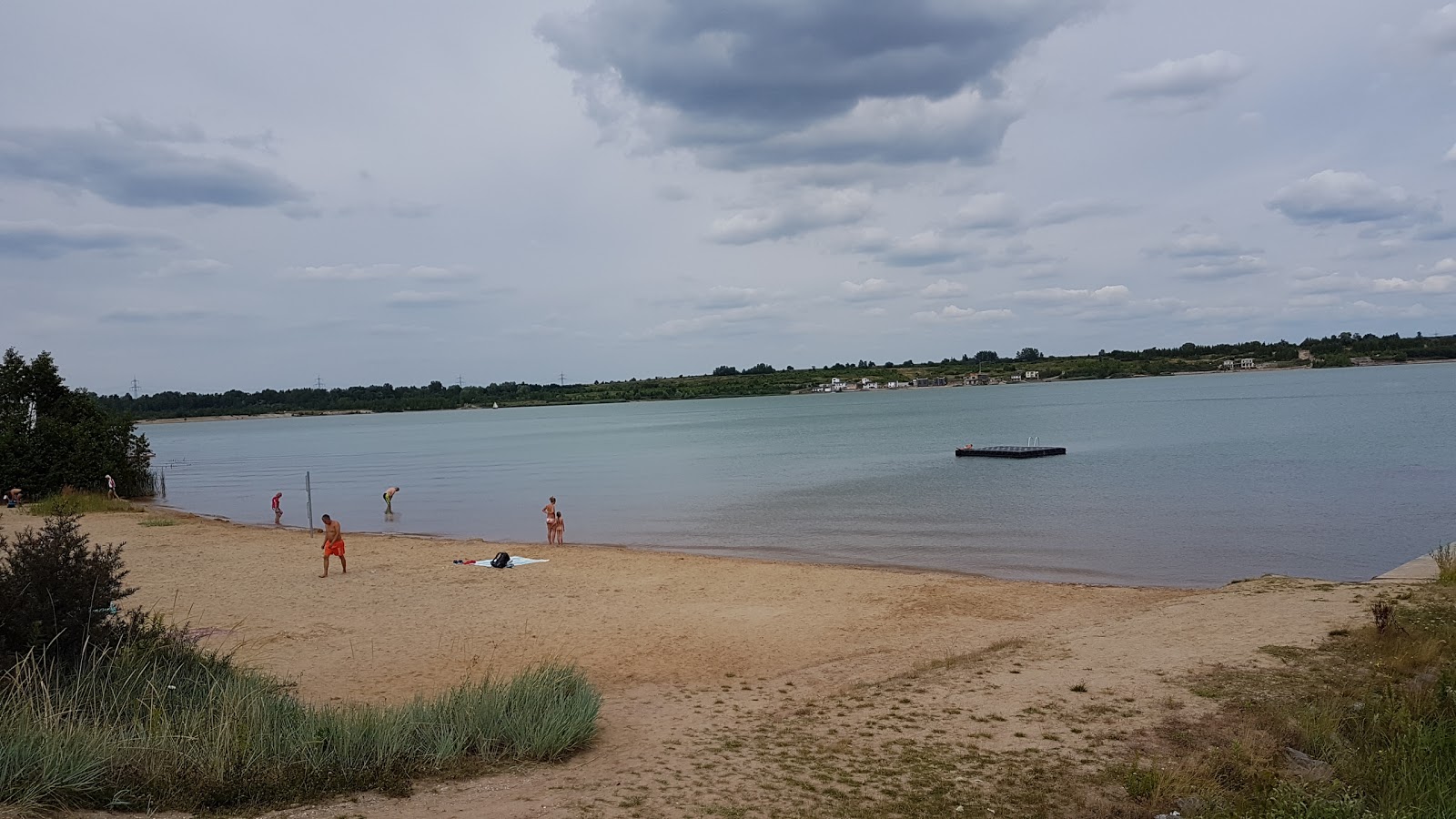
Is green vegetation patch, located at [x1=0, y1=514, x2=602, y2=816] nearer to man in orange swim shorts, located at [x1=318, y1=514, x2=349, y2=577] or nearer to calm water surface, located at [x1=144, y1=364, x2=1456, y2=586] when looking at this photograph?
man in orange swim shorts, located at [x1=318, y1=514, x2=349, y2=577]

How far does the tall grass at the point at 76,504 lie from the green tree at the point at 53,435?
143 centimetres

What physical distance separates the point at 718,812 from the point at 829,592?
10.8 m

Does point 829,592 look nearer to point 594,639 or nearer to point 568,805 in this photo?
point 594,639

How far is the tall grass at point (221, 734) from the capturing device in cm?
602

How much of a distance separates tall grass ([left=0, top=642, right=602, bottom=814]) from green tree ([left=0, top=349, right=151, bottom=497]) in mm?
32464

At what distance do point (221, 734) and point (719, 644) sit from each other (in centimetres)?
730

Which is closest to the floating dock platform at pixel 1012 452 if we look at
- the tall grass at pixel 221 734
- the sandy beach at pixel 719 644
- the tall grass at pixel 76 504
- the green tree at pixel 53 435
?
the sandy beach at pixel 719 644

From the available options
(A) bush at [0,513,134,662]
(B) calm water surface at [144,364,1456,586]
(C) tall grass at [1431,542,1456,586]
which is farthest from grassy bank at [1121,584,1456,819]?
(B) calm water surface at [144,364,1456,586]

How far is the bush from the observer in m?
7.78

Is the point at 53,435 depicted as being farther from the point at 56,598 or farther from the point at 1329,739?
the point at 1329,739

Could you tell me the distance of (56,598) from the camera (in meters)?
8.16

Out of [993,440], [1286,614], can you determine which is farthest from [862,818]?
[993,440]

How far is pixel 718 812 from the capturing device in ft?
20.9

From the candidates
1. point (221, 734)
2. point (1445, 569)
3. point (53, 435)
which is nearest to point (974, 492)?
point (1445, 569)
